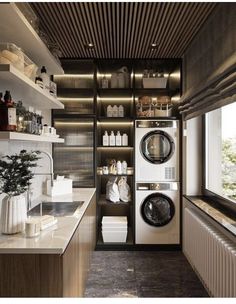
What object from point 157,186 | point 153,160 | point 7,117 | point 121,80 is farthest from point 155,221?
point 7,117

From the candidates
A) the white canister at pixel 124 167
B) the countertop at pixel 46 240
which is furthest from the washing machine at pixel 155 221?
the countertop at pixel 46 240

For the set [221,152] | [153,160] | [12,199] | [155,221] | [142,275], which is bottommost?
[142,275]

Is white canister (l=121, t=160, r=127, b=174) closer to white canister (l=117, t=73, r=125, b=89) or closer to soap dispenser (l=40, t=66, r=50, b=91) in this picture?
white canister (l=117, t=73, r=125, b=89)

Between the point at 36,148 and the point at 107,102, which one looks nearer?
the point at 36,148

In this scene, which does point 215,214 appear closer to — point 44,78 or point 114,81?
point 44,78

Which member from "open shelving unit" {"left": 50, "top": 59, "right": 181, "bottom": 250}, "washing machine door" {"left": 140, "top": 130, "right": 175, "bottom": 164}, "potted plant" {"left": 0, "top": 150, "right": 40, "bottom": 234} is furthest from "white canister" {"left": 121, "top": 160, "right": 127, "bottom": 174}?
"potted plant" {"left": 0, "top": 150, "right": 40, "bottom": 234}

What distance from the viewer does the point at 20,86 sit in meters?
2.15

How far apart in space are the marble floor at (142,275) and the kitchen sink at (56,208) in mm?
874

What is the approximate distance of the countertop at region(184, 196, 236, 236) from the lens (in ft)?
7.59

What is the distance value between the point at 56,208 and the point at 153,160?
1.74 m

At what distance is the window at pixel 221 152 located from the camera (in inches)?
110

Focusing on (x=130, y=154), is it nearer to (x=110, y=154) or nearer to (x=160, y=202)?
(x=110, y=154)

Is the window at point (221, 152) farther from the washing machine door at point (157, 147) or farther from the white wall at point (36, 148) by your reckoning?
the white wall at point (36, 148)

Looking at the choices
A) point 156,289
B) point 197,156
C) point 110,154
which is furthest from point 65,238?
point 110,154
